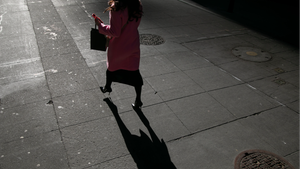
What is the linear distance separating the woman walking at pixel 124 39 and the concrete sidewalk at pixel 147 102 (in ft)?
2.25

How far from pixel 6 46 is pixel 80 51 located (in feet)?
6.45

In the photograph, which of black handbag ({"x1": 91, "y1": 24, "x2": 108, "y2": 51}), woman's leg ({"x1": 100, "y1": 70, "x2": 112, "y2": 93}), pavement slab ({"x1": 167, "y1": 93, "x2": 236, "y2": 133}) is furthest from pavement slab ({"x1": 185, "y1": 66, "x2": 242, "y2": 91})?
black handbag ({"x1": 91, "y1": 24, "x2": 108, "y2": 51})

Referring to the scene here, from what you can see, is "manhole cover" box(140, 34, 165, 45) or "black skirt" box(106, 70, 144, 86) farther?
"manhole cover" box(140, 34, 165, 45)

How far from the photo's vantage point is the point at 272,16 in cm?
1158

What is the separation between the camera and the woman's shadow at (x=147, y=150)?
3.23 m

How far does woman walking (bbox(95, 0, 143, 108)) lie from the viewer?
3188 mm

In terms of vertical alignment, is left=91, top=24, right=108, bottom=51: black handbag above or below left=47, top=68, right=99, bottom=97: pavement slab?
above

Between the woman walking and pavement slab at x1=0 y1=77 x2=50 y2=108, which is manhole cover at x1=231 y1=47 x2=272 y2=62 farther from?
pavement slab at x1=0 y1=77 x2=50 y2=108

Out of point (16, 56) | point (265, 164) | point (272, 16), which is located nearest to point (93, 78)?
point (16, 56)

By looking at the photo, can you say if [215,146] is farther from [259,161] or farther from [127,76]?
[127,76]

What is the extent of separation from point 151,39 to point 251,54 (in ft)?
9.71

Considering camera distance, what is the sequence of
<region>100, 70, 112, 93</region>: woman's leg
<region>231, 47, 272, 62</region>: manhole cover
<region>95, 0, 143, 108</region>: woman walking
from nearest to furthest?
<region>95, 0, 143, 108</region>: woman walking
<region>100, 70, 112, 93</region>: woman's leg
<region>231, 47, 272, 62</region>: manhole cover

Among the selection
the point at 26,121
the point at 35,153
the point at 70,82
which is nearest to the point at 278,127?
the point at 35,153

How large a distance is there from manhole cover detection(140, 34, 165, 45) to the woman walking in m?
3.17
